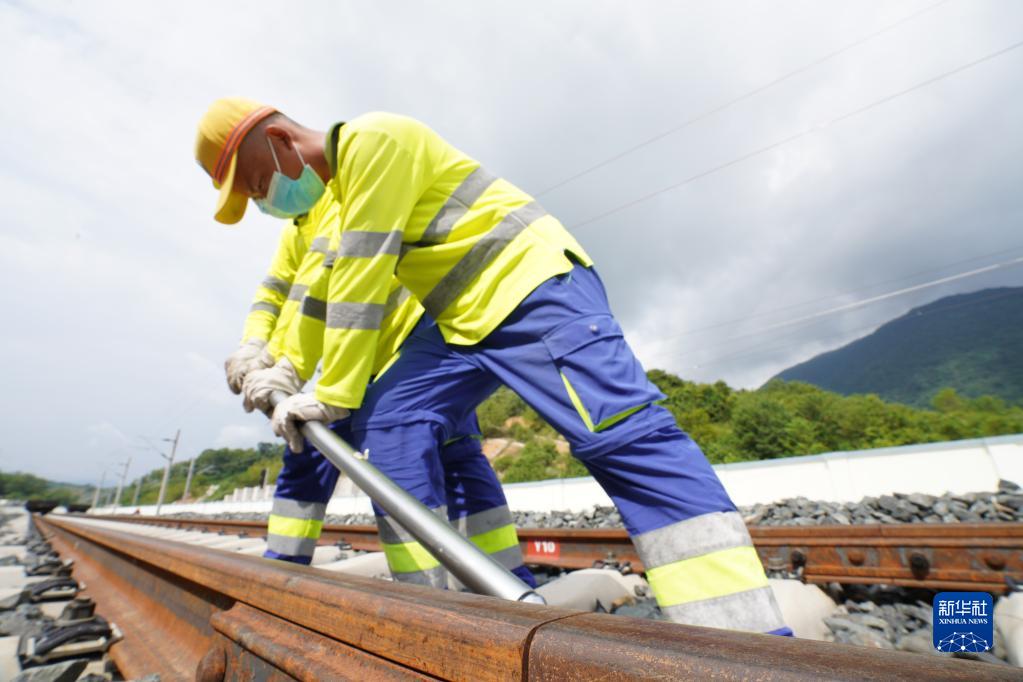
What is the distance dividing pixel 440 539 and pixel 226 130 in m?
2.18

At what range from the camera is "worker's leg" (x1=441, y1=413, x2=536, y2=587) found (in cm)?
225

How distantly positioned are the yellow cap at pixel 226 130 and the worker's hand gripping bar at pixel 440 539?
1.58m

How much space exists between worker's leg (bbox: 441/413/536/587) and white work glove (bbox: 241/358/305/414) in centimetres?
77

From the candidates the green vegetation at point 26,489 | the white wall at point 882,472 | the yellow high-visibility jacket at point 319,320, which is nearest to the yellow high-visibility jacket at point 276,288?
the yellow high-visibility jacket at point 319,320

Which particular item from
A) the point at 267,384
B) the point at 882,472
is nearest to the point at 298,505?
the point at 267,384

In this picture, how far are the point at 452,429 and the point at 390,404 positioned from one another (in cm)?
30

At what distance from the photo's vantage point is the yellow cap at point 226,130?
2346mm

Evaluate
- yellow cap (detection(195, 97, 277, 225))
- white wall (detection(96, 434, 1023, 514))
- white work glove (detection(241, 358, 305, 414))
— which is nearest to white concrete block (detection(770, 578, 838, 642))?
white work glove (detection(241, 358, 305, 414))

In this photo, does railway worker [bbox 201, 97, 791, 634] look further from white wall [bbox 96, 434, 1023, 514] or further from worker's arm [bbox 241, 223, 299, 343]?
white wall [bbox 96, 434, 1023, 514]

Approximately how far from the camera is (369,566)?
308 cm

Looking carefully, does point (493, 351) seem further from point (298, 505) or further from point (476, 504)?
point (298, 505)

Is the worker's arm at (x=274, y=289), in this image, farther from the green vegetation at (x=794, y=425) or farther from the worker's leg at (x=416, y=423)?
the green vegetation at (x=794, y=425)

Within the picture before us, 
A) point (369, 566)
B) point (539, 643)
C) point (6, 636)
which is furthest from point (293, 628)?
point (369, 566)

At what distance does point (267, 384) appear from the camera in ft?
7.35
